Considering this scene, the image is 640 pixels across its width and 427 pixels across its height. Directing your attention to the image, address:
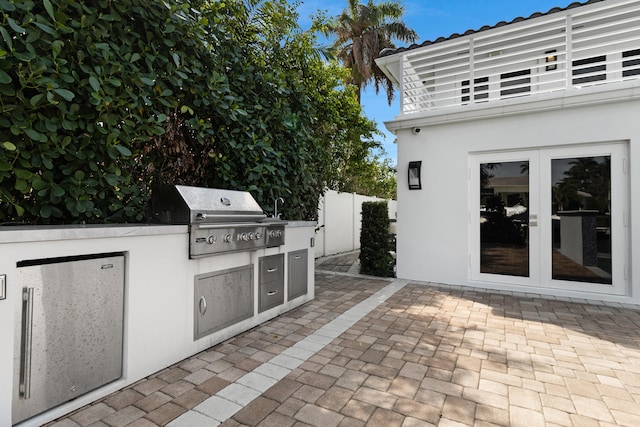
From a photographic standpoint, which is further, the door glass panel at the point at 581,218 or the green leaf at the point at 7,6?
the door glass panel at the point at 581,218

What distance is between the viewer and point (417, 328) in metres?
3.88

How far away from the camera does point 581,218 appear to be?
17.3ft

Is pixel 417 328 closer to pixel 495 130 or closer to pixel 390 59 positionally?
pixel 495 130

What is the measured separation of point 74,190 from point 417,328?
3635 mm

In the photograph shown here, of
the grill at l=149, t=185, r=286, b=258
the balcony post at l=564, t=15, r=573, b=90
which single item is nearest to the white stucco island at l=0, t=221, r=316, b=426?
the grill at l=149, t=185, r=286, b=258

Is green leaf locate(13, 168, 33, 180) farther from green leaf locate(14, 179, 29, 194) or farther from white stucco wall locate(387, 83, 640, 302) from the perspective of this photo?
white stucco wall locate(387, 83, 640, 302)

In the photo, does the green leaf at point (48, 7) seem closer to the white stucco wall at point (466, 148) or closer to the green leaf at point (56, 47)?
the green leaf at point (56, 47)

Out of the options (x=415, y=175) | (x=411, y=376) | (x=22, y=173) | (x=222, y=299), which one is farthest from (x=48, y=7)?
(x=415, y=175)

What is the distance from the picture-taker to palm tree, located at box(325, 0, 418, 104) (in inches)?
582

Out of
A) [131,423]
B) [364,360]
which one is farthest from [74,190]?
[364,360]

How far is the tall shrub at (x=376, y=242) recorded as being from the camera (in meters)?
6.98

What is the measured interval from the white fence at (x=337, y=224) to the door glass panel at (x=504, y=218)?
4153mm

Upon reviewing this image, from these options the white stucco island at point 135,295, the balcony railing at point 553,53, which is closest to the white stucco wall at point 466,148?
the balcony railing at point 553,53

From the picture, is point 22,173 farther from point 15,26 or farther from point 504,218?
point 504,218
